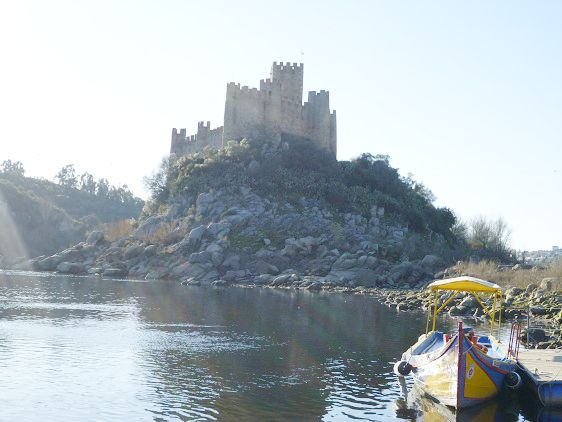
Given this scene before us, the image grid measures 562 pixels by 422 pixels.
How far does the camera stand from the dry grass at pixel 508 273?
6075 centimetres

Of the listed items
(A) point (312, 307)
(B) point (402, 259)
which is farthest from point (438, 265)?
(A) point (312, 307)

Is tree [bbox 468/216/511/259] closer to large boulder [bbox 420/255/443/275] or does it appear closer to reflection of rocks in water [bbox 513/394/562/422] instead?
large boulder [bbox 420/255/443/275]

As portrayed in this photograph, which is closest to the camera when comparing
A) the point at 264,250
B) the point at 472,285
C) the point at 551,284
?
the point at 472,285

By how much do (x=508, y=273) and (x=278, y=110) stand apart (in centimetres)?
3901

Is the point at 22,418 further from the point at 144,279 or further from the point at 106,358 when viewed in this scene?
the point at 144,279

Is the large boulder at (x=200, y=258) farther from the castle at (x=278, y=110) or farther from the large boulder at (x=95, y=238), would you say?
the castle at (x=278, y=110)

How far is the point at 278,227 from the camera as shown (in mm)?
82938

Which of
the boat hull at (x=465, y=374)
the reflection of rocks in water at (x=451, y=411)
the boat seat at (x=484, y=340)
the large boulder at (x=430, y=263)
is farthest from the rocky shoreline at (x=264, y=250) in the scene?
the boat hull at (x=465, y=374)

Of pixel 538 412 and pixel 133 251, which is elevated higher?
pixel 133 251

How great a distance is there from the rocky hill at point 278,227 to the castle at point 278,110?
6.65 feet

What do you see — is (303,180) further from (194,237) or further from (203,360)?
(203,360)

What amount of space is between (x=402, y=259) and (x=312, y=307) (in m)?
27.4

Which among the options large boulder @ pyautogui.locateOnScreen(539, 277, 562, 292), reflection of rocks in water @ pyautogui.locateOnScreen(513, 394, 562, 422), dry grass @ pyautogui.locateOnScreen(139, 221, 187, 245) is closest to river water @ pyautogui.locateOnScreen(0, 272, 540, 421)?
reflection of rocks in water @ pyautogui.locateOnScreen(513, 394, 562, 422)

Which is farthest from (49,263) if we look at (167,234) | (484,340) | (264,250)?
(484,340)
